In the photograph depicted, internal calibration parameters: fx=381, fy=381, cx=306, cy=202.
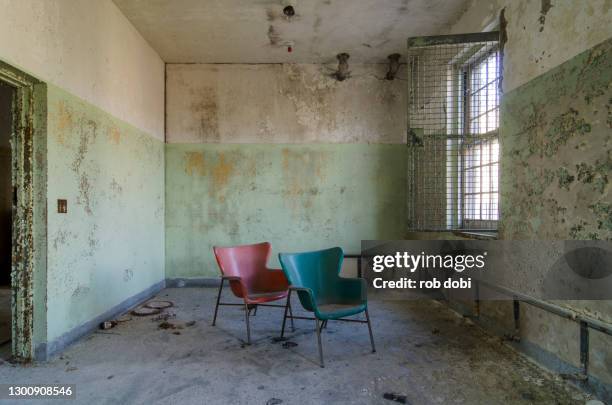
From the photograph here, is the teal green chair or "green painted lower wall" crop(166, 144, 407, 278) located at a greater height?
"green painted lower wall" crop(166, 144, 407, 278)

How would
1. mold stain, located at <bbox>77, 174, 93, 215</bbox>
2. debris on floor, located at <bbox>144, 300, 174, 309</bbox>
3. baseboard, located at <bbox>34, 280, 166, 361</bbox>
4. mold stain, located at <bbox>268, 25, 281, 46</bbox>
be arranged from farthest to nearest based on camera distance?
1. mold stain, located at <bbox>268, 25, 281, 46</bbox>
2. debris on floor, located at <bbox>144, 300, 174, 309</bbox>
3. mold stain, located at <bbox>77, 174, 93, 215</bbox>
4. baseboard, located at <bbox>34, 280, 166, 361</bbox>

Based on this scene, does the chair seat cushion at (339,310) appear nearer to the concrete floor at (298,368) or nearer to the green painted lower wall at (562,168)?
the concrete floor at (298,368)

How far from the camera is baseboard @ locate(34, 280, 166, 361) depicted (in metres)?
2.82

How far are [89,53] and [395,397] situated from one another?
3.69 m

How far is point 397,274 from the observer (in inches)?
214

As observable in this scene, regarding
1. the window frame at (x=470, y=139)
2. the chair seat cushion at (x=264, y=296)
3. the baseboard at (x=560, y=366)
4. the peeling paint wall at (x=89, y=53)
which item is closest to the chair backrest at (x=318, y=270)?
the chair seat cushion at (x=264, y=296)

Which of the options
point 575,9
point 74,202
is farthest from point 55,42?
point 575,9

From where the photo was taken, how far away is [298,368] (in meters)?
2.68

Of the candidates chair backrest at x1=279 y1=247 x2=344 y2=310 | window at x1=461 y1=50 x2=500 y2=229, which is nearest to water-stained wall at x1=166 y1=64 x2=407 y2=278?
window at x1=461 y1=50 x2=500 y2=229

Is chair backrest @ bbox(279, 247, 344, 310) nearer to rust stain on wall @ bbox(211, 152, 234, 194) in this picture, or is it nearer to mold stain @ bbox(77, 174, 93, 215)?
mold stain @ bbox(77, 174, 93, 215)

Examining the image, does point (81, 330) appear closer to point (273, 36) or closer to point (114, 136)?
point (114, 136)

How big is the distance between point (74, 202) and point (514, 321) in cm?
368

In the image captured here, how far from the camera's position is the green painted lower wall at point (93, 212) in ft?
9.68

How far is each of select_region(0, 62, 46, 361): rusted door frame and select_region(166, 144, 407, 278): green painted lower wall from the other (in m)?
2.68
